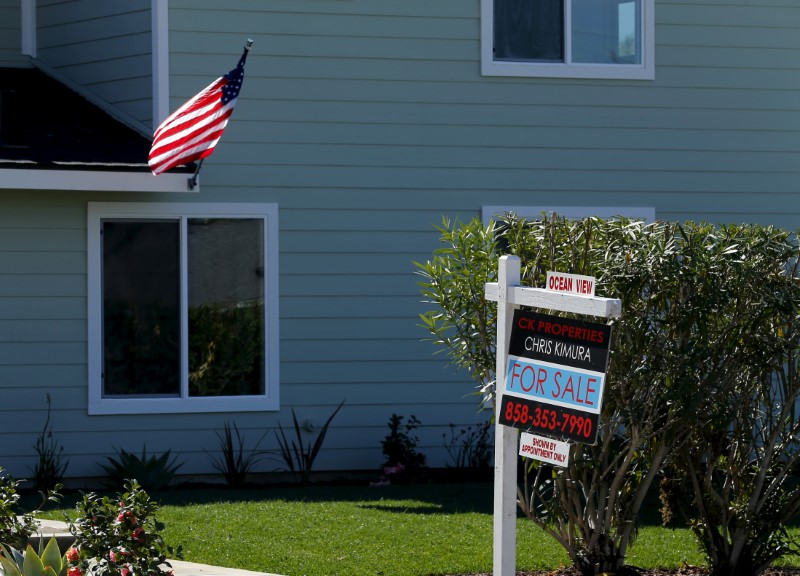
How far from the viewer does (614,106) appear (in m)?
12.1

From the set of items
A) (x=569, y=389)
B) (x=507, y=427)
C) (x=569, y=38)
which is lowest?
(x=507, y=427)

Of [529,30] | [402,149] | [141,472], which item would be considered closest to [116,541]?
[141,472]

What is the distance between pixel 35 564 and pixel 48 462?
5.26 m

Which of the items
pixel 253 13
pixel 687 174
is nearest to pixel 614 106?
pixel 687 174

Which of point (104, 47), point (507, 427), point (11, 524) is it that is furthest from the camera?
point (104, 47)

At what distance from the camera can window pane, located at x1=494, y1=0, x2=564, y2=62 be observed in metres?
11.9

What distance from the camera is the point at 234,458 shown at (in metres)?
11.2

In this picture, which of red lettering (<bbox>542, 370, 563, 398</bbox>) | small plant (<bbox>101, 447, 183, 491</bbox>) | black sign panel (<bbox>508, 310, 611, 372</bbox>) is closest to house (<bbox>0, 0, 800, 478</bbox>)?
small plant (<bbox>101, 447, 183, 491</bbox>)

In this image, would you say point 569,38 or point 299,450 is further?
point 569,38

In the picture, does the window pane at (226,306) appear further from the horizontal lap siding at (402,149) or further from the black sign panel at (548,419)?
the black sign panel at (548,419)

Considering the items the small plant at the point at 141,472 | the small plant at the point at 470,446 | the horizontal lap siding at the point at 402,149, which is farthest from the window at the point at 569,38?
the small plant at the point at 141,472

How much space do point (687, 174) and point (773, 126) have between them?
1075 mm

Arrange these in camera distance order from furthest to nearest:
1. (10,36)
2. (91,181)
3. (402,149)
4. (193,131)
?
(10,36) → (402,149) → (91,181) → (193,131)

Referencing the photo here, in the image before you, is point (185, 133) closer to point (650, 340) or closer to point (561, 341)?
point (650, 340)
